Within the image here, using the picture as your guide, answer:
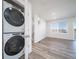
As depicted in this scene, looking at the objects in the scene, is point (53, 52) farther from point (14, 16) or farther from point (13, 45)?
point (14, 16)

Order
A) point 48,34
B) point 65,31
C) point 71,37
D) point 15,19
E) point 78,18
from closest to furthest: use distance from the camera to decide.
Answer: point 78,18, point 15,19, point 71,37, point 65,31, point 48,34

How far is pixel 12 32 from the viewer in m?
1.21

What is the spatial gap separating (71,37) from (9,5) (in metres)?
6.62

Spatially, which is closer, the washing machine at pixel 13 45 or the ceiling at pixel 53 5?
the washing machine at pixel 13 45

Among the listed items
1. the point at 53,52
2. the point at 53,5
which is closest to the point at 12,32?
the point at 53,52

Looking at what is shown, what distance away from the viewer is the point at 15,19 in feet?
4.11

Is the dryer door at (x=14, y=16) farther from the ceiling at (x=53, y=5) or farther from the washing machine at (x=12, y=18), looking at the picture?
the ceiling at (x=53, y=5)

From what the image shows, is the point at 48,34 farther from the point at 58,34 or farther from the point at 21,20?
the point at 21,20

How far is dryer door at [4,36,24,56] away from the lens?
3.76ft

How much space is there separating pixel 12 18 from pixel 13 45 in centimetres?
49

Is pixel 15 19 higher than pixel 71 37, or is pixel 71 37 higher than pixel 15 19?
pixel 15 19

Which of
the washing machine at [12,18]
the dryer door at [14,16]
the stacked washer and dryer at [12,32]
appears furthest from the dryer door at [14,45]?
the dryer door at [14,16]

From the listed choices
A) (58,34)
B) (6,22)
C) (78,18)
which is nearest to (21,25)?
(6,22)

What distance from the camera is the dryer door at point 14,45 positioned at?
115 centimetres
